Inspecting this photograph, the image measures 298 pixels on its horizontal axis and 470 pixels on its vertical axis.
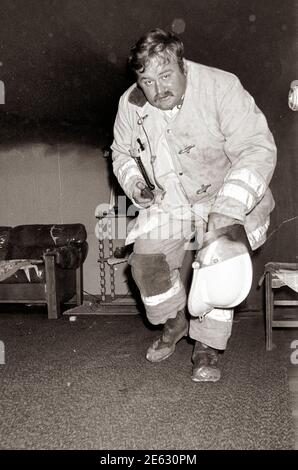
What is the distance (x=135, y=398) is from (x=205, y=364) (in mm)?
369

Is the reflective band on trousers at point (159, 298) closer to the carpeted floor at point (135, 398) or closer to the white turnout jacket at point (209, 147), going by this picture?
the carpeted floor at point (135, 398)

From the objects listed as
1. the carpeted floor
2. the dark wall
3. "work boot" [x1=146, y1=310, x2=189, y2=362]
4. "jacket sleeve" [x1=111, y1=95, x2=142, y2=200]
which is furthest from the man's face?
the dark wall

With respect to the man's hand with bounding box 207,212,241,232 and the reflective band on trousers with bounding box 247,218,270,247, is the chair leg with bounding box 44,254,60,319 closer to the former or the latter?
the reflective band on trousers with bounding box 247,218,270,247

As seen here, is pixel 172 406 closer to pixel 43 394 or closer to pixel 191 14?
pixel 43 394

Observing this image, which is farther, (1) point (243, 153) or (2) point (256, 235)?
(2) point (256, 235)

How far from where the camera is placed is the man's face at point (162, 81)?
197 centimetres

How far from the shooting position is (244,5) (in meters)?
4.00

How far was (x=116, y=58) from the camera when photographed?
462 cm

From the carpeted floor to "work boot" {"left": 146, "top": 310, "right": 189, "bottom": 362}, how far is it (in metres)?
0.05

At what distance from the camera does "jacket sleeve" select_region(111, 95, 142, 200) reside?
89.4 inches

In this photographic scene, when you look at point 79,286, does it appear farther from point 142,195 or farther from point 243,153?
point 243,153

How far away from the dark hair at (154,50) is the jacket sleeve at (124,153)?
301mm

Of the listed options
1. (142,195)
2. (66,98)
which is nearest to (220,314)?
(142,195)
